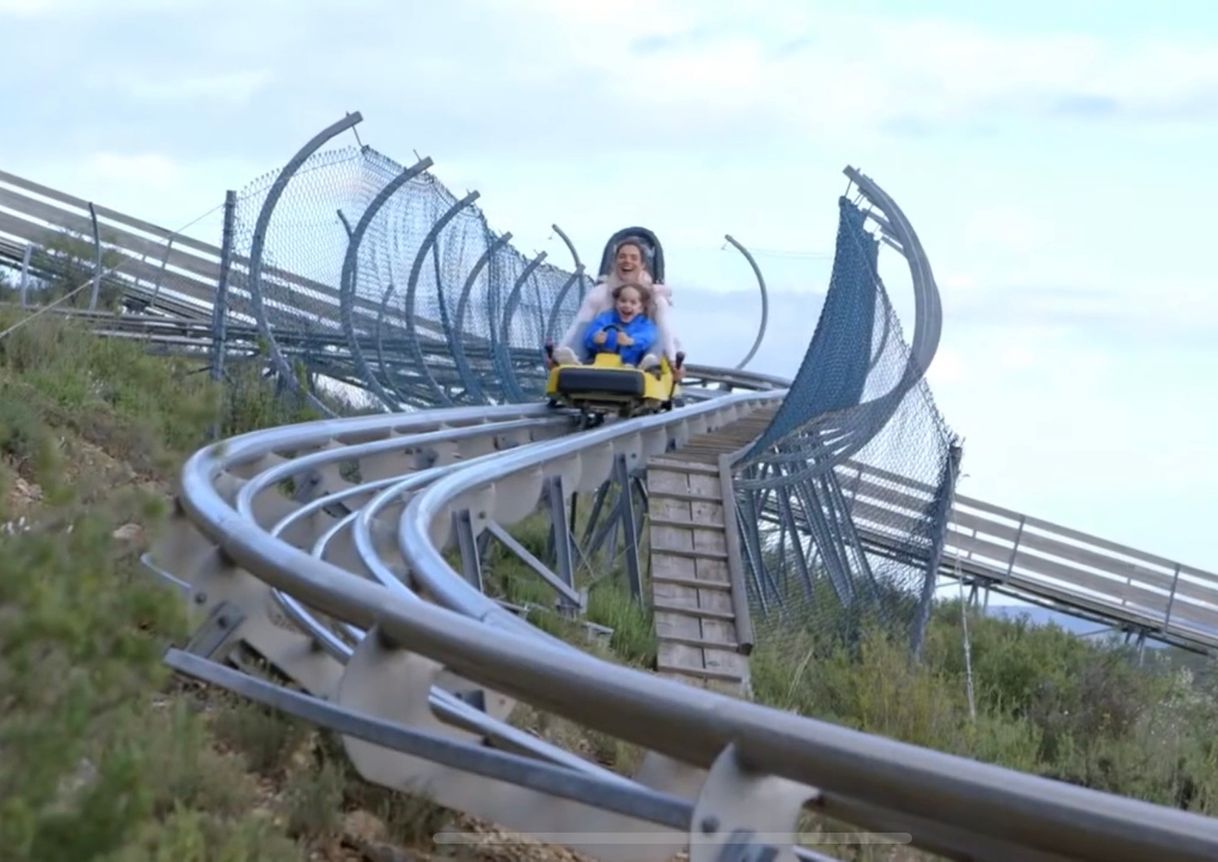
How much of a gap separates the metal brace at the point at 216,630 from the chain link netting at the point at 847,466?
25.2ft

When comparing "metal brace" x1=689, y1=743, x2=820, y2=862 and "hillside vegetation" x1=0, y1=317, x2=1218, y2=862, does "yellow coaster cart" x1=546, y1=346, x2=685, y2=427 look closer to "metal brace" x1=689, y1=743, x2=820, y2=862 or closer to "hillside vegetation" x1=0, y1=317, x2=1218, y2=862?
"hillside vegetation" x1=0, y1=317, x2=1218, y2=862

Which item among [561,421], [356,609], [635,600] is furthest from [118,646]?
[561,421]

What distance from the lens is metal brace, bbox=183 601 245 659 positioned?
5.94m

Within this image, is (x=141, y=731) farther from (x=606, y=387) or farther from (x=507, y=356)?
(x=507, y=356)

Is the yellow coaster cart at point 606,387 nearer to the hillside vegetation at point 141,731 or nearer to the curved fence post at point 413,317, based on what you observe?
the curved fence post at point 413,317

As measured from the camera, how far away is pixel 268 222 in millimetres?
15336

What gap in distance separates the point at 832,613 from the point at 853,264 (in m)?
2.42

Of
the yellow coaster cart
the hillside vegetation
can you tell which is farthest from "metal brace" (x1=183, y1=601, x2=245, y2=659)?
the yellow coaster cart

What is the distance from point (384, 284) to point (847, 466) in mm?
3659

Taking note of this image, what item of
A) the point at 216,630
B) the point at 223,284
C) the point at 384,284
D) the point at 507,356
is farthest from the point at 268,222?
the point at 216,630

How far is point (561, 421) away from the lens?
49.5 ft

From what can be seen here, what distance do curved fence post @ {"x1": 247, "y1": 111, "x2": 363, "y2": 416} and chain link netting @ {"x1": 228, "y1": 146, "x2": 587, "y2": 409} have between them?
0.04 metres

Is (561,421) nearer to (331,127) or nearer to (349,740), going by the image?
(331,127)

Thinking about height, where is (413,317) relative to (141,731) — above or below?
above
